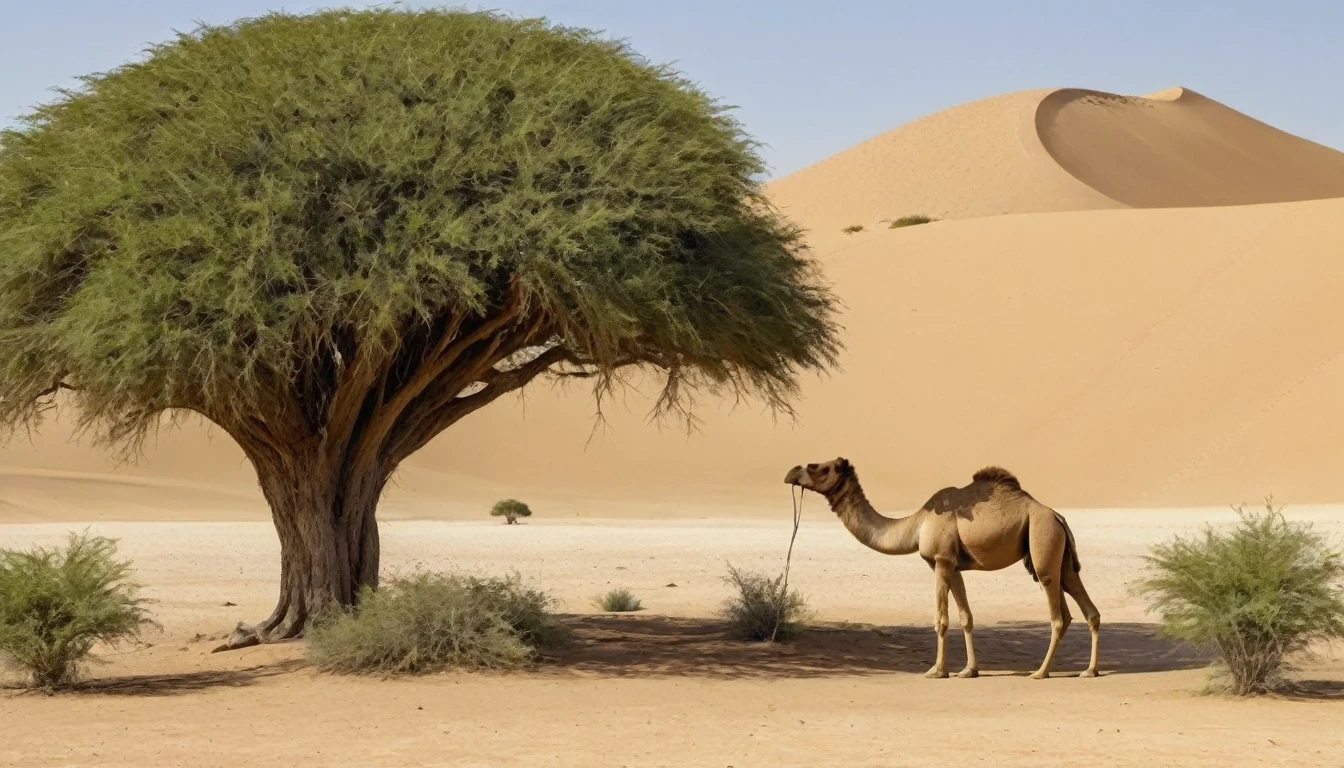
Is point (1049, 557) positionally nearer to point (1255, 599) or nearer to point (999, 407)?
point (1255, 599)

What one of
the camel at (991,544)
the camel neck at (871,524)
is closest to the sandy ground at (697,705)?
the camel at (991,544)

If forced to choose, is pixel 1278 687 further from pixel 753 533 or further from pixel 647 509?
pixel 647 509

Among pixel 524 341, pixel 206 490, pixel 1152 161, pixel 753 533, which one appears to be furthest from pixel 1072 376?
pixel 1152 161

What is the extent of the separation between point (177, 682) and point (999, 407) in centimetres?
3941

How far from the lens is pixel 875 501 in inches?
1853

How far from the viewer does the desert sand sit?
1167 cm

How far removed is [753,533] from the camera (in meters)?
37.8

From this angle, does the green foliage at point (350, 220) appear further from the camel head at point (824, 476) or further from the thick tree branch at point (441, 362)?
the camel head at point (824, 476)

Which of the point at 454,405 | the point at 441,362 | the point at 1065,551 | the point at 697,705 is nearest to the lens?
the point at 697,705

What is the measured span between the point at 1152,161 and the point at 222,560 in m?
81.4

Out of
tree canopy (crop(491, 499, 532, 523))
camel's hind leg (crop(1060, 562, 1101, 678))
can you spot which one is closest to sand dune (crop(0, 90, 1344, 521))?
tree canopy (crop(491, 499, 532, 523))

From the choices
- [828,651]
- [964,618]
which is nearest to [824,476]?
[964,618]

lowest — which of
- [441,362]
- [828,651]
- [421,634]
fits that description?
[828,651]

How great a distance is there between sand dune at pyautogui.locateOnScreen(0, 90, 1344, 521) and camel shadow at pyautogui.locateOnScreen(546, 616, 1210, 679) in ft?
79.0
